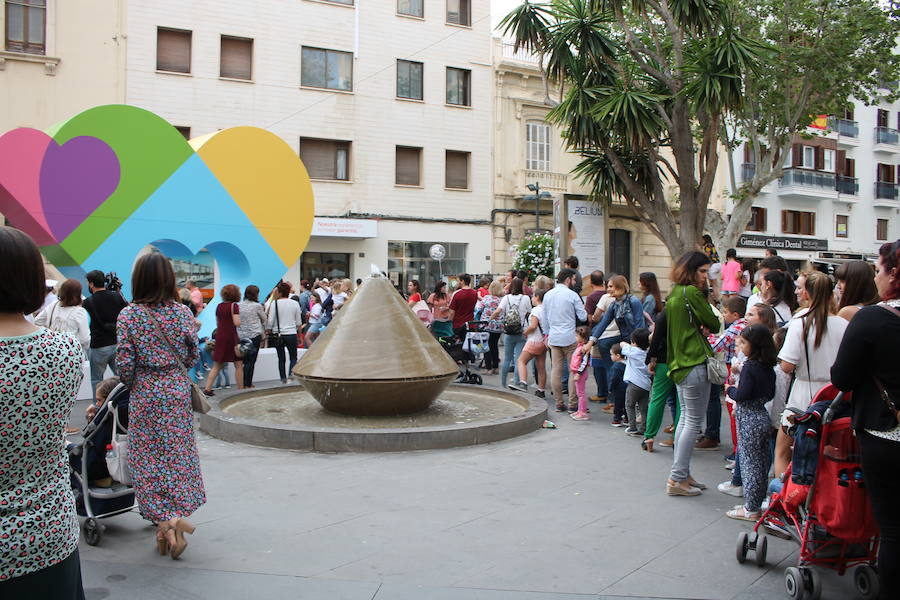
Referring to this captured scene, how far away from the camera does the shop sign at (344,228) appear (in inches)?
918

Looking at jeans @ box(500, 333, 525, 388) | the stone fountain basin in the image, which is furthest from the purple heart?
jeans @ box(500, 333, 525, 388)

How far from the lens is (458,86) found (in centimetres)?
2616

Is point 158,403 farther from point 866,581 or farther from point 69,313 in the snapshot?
point 69,313

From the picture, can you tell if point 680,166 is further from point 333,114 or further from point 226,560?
point 226,560

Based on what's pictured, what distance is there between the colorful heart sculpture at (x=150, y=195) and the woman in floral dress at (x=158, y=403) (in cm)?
711

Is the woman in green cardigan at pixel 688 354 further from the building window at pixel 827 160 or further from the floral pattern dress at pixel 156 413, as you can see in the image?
the building window at pixel 827 160

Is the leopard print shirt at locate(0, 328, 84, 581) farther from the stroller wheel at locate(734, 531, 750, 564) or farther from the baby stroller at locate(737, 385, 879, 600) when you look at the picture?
the stroller wheel at locate(734, 531, 750, 564)

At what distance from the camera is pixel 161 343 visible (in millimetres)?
4531

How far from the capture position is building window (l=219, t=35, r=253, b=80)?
74.6 ft

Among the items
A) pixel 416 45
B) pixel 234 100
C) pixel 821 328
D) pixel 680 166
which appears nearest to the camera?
pixel 821 328

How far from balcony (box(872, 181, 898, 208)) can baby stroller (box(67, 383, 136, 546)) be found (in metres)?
43.0

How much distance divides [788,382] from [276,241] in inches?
395

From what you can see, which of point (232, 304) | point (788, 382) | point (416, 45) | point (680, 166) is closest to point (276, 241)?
point (232, 304)

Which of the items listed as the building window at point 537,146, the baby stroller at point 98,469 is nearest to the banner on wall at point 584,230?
the building window at point 537,146
